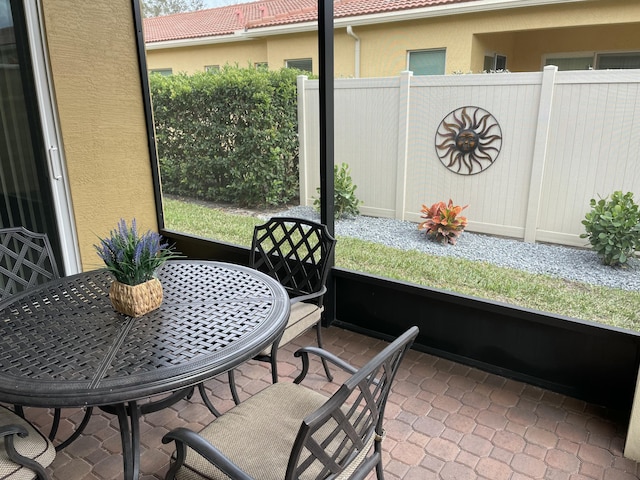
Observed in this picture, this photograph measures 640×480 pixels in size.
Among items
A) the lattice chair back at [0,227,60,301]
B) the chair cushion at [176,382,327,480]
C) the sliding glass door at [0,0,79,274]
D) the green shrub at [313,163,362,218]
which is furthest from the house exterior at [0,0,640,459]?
the chair cushion at [176,382,327,480]

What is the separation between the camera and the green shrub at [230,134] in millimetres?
4645

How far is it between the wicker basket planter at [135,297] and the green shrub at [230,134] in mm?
2828

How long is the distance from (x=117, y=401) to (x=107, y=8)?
10.1ft

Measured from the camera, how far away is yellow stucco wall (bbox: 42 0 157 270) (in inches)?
123

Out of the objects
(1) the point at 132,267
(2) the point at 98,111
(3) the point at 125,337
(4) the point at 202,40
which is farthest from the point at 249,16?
(3) the point at 125,337

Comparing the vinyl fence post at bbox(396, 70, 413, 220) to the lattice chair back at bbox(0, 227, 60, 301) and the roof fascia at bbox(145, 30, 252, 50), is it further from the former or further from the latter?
the lattice chair back at bbox(0, 227, 60, 301)

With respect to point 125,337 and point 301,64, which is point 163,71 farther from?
point 125,337

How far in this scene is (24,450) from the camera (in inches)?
55.8

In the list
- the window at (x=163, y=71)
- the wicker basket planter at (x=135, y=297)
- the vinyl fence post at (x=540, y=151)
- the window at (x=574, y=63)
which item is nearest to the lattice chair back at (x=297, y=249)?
the wicker basket planter at (x=135, y=297)

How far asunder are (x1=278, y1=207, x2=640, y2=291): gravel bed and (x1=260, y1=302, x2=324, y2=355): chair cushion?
159 centimetres

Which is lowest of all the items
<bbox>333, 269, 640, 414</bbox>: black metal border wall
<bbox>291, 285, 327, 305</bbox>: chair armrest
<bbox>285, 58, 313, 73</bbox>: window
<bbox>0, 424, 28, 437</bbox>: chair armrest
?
<bbox>333, 269, 640, 414</bbox>: black metal border wall

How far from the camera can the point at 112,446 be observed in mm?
2061

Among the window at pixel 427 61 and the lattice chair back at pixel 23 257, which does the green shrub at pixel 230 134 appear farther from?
the lattice chair back at pixel 23 257

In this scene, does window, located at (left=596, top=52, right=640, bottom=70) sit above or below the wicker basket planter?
above
